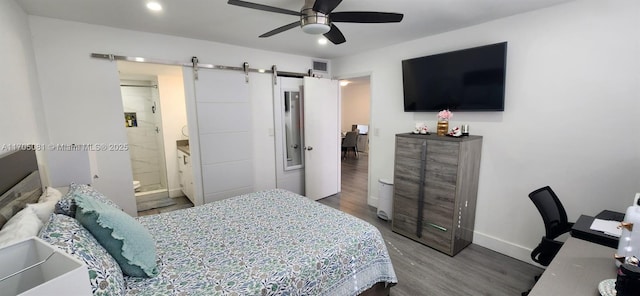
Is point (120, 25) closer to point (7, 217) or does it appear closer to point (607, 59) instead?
point (7, 217)

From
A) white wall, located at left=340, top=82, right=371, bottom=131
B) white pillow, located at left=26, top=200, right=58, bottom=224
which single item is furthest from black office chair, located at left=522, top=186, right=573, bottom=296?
white wall, located at left=340, top=82, right=371, bottom=131

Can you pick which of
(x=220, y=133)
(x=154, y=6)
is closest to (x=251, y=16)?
(x=154, y=6)

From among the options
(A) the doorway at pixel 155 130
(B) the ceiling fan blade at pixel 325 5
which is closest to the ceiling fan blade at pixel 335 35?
(B) the ceiling fan blade at pixel 325 5

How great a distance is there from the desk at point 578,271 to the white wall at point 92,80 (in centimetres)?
370

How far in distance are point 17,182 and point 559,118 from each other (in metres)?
3.93

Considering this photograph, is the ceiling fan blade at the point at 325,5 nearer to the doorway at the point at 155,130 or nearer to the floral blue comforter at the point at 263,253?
the floral blue comforter at the point at 263,253

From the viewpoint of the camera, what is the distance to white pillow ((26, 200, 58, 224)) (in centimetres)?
132

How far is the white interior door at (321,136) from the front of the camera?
412cm

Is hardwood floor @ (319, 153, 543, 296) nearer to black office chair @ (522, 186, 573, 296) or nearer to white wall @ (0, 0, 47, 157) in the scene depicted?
black office chair @ (522, 186, 573, 296)

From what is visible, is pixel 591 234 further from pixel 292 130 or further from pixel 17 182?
pixel 292 130

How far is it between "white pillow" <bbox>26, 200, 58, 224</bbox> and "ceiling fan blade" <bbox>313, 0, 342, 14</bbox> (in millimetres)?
1962

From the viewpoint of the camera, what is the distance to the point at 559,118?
2291 millimetres

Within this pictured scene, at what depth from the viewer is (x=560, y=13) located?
7.27ft

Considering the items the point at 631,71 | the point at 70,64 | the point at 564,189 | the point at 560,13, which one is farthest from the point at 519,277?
the point at 70,64
